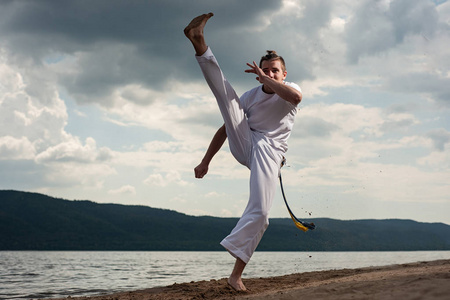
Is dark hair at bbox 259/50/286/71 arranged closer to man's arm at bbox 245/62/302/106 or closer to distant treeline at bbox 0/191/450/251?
man's arm at bbox 245/62/302/106

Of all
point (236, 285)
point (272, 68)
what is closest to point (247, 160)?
point (272, 68)

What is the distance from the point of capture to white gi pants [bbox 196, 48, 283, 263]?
15.1 feet

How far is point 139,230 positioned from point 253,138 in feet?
512

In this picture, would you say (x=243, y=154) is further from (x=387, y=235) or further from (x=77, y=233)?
(x=387, y=235)

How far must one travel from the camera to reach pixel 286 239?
15150 cm

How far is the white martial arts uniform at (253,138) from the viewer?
4617mm

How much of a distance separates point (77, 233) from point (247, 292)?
14821 centimetres

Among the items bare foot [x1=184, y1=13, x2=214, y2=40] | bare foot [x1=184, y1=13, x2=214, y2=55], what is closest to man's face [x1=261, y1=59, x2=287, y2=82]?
bare foot [x1=184, y1=13, x2=214, y2=55]

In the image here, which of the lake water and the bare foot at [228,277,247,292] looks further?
the lake water

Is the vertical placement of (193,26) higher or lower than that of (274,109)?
higher

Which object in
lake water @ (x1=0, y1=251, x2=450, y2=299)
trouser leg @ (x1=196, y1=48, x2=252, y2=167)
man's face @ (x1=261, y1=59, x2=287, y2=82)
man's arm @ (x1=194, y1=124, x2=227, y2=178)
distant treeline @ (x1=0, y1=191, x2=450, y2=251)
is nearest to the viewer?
trouser leg @ (x1=196, y1=48, x2=252, y2=167)

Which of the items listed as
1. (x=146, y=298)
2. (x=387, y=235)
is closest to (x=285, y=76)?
(x=146, y=298)

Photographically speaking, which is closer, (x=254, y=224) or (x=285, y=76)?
(x=254, y=224)

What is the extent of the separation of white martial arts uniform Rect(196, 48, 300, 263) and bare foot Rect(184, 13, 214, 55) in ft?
0.27
